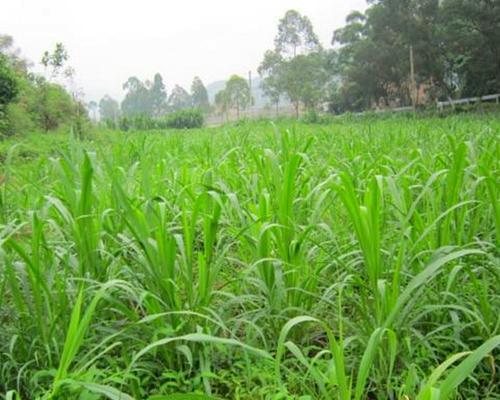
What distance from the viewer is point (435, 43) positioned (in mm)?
19453

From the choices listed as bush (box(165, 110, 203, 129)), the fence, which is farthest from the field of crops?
bush (box(165, 110, 203, 129))

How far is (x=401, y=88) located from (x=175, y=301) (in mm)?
25796

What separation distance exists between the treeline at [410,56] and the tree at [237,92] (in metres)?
12.5

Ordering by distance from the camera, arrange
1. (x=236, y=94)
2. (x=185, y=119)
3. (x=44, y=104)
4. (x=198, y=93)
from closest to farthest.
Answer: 1. (x=44, y=104)
2. (x=185, y=119)
3. (x=236, y=94)
4. (x=198, y=93)

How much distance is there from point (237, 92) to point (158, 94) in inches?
819

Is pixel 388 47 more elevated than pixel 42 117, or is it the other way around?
pixel 388 47

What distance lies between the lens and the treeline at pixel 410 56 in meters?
17.1

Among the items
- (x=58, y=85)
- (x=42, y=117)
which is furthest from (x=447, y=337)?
(x=58, y=85)

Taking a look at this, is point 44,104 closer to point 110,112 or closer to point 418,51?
point 418,51

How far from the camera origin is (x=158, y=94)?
61.2m

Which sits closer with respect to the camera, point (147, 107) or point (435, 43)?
point (435, 43)

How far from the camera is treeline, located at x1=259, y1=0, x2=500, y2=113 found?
56.1 feet

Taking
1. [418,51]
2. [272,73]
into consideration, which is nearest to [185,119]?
[272,73]

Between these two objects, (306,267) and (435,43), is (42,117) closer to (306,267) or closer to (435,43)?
(306,267)
